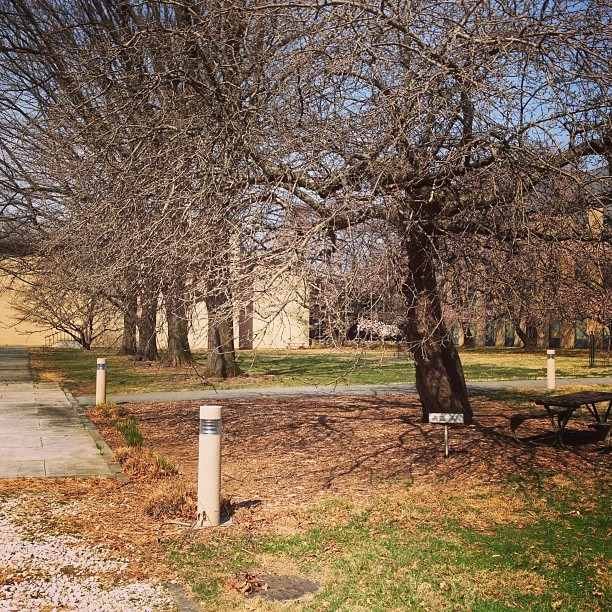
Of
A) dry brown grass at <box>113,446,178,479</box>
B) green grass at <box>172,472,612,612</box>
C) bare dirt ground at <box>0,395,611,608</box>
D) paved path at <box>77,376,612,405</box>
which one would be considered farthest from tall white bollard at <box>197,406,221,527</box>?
paved path at <box>77,376,612,405</box>

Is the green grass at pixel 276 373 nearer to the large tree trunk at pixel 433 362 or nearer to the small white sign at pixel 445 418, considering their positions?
the large tree trunk at pixel 433 362

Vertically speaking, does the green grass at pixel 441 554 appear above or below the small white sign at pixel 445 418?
below

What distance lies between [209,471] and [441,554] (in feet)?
6.74

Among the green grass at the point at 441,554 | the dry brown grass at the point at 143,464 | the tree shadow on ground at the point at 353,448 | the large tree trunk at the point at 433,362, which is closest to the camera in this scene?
the green grass at the point at 441,554

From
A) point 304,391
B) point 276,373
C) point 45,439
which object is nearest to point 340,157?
point 45,439

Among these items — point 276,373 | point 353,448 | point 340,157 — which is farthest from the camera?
point 276,373

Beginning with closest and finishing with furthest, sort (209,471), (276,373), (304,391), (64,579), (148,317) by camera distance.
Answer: (64,579)
(209,471)
(148,317)
(304,391)
(276,373)

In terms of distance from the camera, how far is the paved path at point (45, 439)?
9.45m

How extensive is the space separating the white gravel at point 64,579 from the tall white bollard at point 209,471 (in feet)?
3.19

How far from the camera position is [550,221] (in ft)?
27.2

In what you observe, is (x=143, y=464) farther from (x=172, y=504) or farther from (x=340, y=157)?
(x=340, y=157)

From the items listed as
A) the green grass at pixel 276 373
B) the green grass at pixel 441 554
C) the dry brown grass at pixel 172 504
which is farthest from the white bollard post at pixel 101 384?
the green grass at pixel 441 554

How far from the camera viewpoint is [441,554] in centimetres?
621

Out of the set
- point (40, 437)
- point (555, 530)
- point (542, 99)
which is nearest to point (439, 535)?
point (555, 530)
